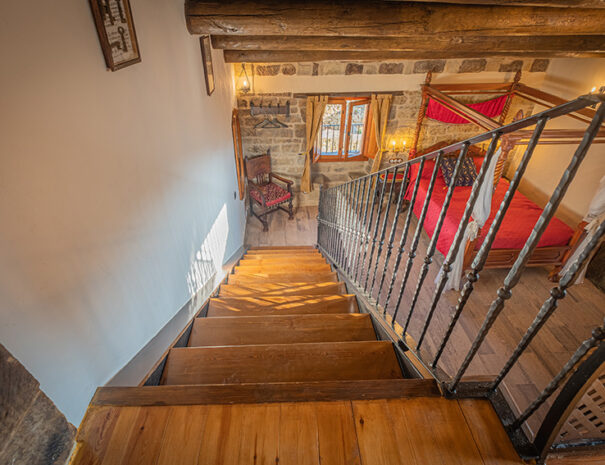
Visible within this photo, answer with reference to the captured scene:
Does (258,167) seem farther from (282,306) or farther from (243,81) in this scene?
(282,306)

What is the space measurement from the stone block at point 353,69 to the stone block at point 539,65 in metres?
3.00

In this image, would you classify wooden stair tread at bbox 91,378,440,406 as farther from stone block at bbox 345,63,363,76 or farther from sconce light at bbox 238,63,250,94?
stone block at bbox 345,63,363,76

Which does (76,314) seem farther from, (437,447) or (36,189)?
(437,447)

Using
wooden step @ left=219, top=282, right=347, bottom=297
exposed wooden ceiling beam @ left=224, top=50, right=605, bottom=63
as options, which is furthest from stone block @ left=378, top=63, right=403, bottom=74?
wooden step @ left=219, top=282, right=347, bottom=297

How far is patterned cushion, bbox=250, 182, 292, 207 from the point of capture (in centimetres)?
507

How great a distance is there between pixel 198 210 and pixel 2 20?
1.72 meters

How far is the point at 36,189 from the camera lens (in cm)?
83

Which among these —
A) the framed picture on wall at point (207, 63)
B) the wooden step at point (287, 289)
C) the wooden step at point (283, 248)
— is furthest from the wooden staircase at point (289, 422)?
the wooden step at point (283, 248)

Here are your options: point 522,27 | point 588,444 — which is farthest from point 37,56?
point 522,27

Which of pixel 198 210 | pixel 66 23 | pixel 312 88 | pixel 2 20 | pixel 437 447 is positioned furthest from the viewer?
pixel 312 88

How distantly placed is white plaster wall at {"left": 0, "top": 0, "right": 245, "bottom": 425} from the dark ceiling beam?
5.36ft

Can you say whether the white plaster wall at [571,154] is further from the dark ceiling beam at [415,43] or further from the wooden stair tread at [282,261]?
the wooden stair tread at [282,261]

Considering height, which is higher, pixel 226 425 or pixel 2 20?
pixel 2 20

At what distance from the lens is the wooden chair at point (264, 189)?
16.7ft
